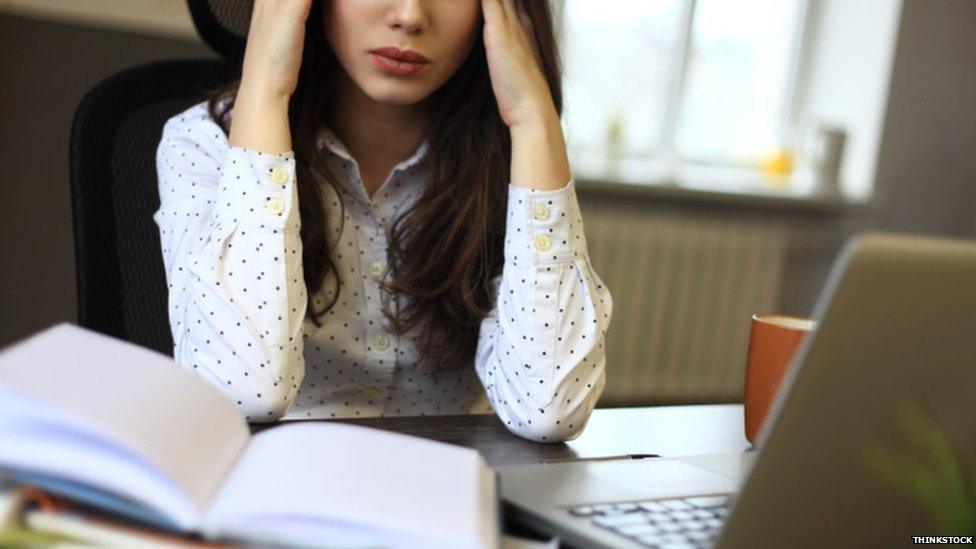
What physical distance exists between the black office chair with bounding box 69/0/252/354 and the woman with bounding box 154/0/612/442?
40mm

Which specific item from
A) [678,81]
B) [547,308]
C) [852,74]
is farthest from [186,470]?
[852,74]

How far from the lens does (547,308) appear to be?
1148 millimetres

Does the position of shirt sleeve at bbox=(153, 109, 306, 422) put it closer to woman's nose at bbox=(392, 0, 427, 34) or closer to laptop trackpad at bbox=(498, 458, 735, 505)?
woman's nose at bbox=(392, 0, 427, 34)

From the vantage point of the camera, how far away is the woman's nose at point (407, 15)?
1143 mm

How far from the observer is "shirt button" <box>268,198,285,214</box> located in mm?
1077

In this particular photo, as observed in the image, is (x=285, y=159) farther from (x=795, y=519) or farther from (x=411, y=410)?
(x=795, y=519)

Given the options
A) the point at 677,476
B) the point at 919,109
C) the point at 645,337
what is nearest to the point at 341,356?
the point at 677,476

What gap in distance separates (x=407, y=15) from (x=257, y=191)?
24 centimetres

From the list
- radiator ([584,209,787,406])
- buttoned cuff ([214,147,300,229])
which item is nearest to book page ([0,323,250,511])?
buttoned cuff ([214,147,300,229])

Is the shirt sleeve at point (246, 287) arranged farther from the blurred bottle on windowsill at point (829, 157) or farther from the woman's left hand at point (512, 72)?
the blurred bottle on windowsill at point (829, 157)

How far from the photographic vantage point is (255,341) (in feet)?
3.42

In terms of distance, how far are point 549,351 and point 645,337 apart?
1958 mm

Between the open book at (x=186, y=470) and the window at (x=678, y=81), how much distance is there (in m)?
2.34

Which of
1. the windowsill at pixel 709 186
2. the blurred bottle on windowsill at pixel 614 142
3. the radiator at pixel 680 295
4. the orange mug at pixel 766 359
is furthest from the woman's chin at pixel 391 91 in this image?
the blurred bottle on windowsill at pixel 614 142
